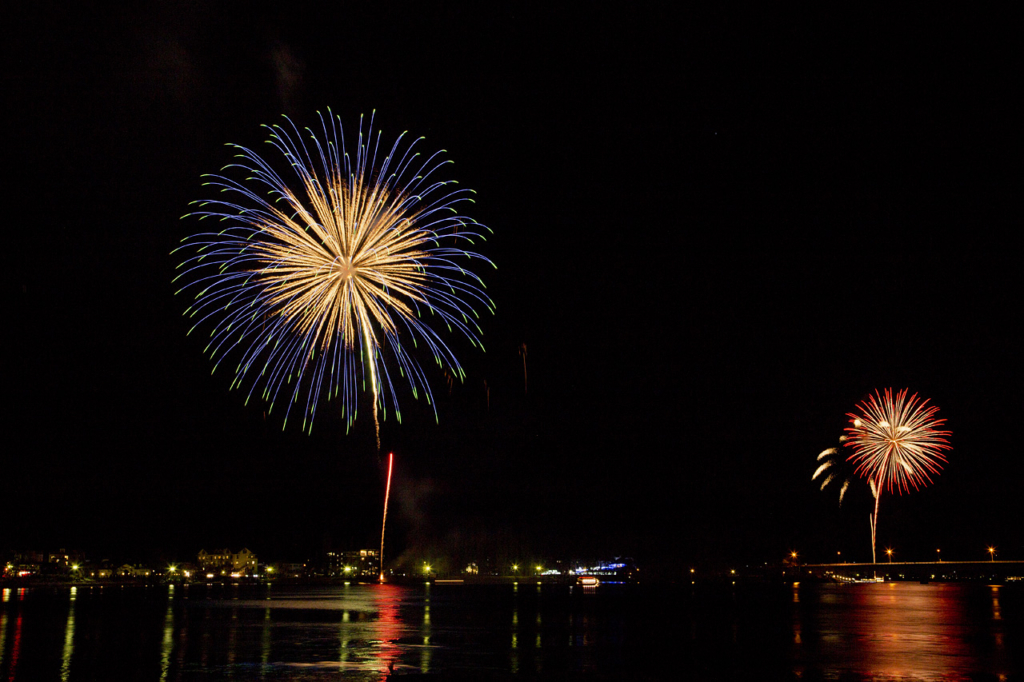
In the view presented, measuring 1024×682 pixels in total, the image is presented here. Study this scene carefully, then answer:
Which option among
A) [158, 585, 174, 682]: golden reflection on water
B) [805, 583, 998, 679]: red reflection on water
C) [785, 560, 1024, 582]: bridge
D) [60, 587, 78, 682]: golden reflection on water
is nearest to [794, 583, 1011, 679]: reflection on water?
[805, 583, 998, 679]: red reflection on water

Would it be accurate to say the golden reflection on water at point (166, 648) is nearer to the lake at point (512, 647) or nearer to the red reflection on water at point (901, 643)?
the lake at point (512, 647)

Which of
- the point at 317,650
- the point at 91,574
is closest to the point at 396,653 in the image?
the point at 317,650

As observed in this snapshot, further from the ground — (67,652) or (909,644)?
(909,644)

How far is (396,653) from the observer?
26.5m

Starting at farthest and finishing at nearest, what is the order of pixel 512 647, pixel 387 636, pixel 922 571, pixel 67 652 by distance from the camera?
pixel 922 571 → pixel 387 636 → pixel 512 647 → pixel 67 652

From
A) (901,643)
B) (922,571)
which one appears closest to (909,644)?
(901,643)

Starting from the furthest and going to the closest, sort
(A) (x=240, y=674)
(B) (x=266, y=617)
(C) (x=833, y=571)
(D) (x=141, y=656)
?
(C) (x=833, y=571) < (B) (x=266, y=617) < (D) (x=141, y=656) < (A) (x=240, y=674)

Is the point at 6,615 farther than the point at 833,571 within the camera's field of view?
No

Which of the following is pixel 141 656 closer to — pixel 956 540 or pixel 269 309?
pixel 269 309

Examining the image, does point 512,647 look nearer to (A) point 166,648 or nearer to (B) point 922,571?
(A) point 166,648

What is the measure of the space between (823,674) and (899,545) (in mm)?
186933

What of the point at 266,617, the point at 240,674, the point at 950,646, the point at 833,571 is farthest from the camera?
the point at 833,571

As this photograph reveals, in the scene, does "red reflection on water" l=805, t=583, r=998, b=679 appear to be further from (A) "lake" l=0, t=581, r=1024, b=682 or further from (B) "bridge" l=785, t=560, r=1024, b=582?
(B) "bridge" l=785, t=560, r=1024, b=582

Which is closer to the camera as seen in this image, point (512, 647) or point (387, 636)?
point (512, 647)
